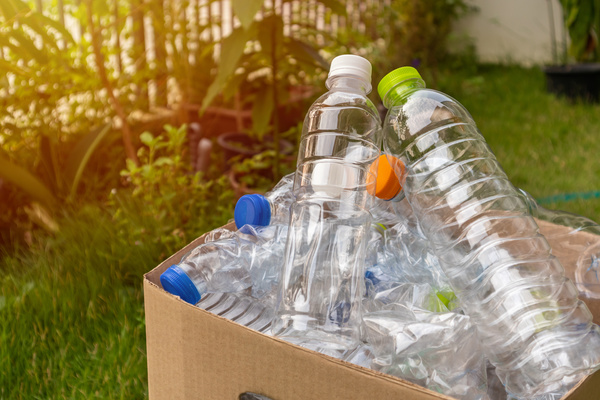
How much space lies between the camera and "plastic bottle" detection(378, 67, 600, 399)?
794mm

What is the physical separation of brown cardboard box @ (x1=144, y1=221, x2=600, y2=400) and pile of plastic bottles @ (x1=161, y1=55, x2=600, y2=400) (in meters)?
0.06

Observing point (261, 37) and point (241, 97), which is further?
point (241, 97)

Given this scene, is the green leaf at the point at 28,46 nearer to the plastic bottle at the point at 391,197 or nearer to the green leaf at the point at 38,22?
the green leaf at the point at 38,22

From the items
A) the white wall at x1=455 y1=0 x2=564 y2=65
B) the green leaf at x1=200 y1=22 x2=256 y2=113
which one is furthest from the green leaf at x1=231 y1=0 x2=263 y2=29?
the white wall at x1=455 y1=0 x2=564 y2=65

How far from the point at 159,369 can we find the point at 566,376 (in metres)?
0.59

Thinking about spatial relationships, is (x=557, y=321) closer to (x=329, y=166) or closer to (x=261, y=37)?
(x=329, y=166)

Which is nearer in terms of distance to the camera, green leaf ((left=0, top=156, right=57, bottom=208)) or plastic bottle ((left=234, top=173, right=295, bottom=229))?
plastic bottle ((left=234, top=173, right=295, bottom=229))

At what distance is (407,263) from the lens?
1030 mm

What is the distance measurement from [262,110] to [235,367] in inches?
61.7

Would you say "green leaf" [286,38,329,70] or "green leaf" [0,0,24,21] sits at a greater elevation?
"green leaf" [0,0,24,21]

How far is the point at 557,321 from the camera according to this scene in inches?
32.5

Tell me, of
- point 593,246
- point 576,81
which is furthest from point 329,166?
point 576,81

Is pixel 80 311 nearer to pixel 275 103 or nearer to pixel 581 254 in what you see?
pixel 275 103

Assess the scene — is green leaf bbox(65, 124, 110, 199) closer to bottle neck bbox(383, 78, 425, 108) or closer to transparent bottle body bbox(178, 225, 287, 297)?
transparent bottle body bbox(178, 225, 287, 297)
